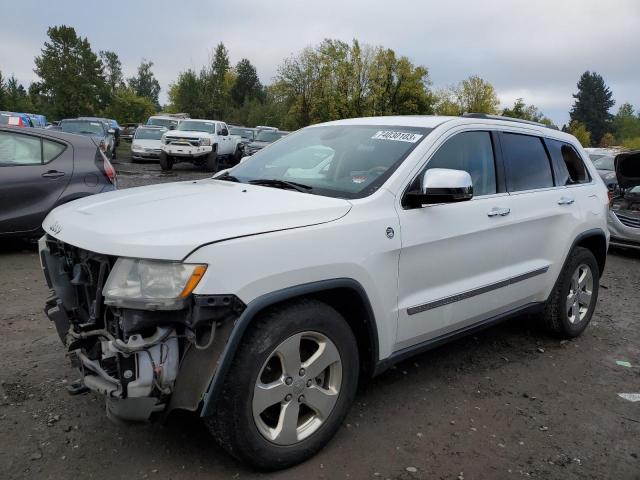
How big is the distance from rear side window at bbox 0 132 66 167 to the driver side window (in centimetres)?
506

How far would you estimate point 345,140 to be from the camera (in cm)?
380

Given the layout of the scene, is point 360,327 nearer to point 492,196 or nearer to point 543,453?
point 543,453

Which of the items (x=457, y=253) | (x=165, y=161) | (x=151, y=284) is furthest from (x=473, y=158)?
(x=165, y=161)

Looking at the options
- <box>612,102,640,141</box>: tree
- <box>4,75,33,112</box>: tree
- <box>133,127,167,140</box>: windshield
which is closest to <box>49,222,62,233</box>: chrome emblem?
<box>133,127,167,140</box>: windshield

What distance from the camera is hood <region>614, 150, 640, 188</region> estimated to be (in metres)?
8.05

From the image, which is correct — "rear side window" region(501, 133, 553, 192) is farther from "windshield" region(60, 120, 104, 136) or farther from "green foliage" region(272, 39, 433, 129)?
"green foliage" region(272, 39, 433, 129)

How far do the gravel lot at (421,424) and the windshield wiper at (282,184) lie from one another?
1.35 m

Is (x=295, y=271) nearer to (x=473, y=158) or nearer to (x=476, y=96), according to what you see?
(x=473, y=158)

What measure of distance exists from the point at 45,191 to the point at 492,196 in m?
5.11

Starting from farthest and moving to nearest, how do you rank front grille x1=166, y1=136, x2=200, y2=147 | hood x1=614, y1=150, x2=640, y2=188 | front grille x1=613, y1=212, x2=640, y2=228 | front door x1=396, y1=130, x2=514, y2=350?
front grille x1=166, y1=136, x2=200, y2=147 < front grille x1=613, y1=212, x2=640, y2=228 < hood x1=614, y1=150, x2=640, y2=188 < front door x1=396, y1=130, x2=514, y2=350

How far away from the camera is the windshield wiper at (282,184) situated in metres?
3.28

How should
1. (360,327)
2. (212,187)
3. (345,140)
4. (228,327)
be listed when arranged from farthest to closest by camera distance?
1. (345,140)
2. (212,187)
3. (360,327)
4. (228,327)

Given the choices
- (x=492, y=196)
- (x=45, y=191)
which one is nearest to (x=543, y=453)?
(x=492, y=196)

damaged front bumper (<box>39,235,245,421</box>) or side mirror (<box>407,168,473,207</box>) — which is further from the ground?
side mirror (<box>407,168,473,207</box>)
